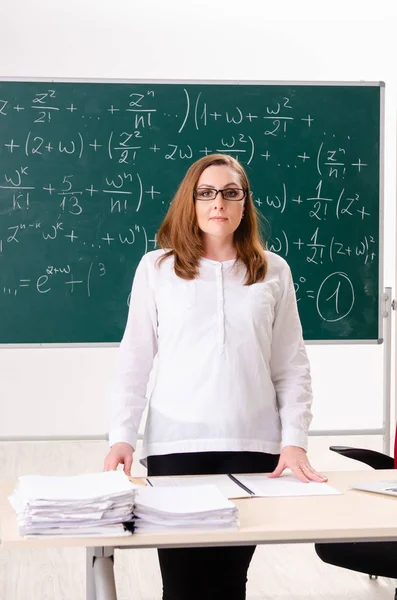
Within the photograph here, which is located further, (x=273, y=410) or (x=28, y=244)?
(x=28, y=244)

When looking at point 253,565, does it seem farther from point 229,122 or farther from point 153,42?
point 153,42

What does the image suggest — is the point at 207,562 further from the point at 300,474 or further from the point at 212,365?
the point at 212,365

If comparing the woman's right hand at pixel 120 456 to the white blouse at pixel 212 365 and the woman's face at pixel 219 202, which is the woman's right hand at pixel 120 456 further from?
the woman's face at pixel 219 202

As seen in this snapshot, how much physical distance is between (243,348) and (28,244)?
202cm

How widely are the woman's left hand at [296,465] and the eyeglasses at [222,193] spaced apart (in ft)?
2.05

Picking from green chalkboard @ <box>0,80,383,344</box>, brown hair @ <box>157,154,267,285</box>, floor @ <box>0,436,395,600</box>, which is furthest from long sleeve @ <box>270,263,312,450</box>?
green chalkboard @ <box>0,80,383,344</box>

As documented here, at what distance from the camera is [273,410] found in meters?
1.98

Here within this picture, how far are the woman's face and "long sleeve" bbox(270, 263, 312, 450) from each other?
22 cm

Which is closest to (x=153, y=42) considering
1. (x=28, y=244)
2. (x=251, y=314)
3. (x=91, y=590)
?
(x=28, y=244)

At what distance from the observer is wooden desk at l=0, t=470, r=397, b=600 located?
1.46 metres

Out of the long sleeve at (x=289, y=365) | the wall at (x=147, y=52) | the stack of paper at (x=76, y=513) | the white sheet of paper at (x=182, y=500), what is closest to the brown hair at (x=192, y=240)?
the long sleeve at (x=289, y=365)

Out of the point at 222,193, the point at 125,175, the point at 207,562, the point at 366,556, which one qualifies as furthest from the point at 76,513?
the point at 125,175

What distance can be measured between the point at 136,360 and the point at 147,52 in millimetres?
3848

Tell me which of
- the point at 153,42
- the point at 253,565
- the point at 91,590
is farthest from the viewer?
the point at 153,42
